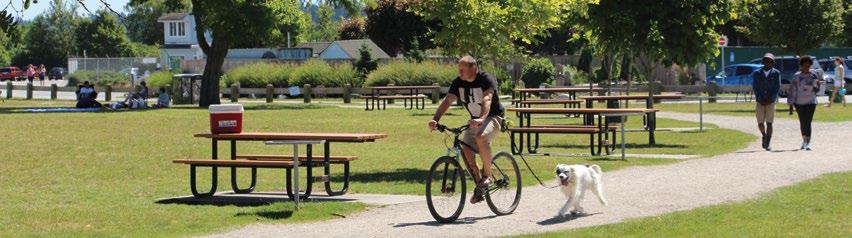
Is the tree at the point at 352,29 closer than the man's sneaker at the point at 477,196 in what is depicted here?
No

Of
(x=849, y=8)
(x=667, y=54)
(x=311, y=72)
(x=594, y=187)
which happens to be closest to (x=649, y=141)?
(x=667, y=54)

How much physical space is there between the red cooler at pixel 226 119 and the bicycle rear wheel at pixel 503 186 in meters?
3.48

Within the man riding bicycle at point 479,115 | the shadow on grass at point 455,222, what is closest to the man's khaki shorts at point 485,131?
the man riding bicycle at point 479,115

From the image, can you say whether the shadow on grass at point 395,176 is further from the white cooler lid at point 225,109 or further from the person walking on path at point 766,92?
the person walking on path at point 766,92

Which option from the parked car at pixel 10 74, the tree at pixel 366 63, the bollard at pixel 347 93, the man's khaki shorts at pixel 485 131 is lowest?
the bollard at pixel 347 93

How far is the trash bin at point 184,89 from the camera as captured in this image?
5353 cm

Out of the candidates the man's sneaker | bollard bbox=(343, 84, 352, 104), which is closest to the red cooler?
the man's sneaker

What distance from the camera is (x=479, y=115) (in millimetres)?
13547

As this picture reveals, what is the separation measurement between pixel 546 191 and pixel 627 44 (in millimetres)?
11713

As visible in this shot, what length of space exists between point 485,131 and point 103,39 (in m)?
118

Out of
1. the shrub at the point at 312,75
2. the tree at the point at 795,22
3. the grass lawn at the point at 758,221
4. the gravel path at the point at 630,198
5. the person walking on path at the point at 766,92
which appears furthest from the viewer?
the shrub at the point at 312,75

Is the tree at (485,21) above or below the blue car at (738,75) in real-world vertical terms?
above

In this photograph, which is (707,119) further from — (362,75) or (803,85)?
(362,75)

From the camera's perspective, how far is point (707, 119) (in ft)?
114
